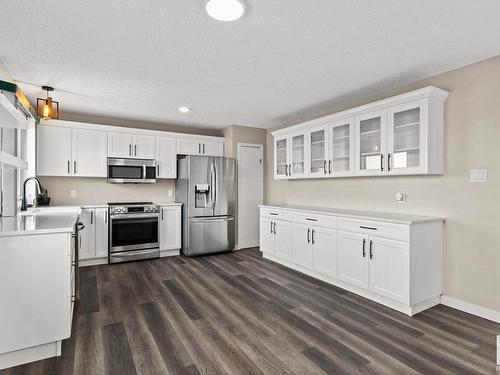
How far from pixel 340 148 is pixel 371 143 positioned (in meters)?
0.49

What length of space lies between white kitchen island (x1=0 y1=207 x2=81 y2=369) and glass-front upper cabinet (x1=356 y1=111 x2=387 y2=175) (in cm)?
315

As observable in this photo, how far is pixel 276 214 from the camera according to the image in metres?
4.60

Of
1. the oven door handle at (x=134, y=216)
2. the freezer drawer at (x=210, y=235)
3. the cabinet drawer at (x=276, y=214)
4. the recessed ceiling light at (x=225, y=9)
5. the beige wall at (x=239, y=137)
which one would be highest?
the recessed ceiling light at (x=225, y=9)

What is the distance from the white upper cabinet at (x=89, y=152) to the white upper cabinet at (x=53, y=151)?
0.08m

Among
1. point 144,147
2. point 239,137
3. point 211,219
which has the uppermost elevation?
point 239,137

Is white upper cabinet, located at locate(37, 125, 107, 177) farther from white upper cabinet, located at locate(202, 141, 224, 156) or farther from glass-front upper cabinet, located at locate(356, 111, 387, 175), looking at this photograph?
glass-front upper cabinet, located at locate(356, 111, 387, 175)

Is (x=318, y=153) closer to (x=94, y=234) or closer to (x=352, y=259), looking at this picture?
(x=352, y=259)

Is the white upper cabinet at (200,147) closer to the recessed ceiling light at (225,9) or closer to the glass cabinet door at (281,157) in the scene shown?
the glass cabinet door at (281,157)

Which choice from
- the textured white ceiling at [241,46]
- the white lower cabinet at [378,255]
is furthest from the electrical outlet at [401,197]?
the textured white ceiling at [241,46]

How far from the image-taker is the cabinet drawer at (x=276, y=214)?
436 cm

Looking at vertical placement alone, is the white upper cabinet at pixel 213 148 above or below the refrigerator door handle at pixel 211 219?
above

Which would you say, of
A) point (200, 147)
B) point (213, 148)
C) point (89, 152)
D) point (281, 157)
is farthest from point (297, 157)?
point (89, 152)

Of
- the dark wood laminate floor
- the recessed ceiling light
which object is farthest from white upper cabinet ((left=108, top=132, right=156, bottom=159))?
the recessed ceiling light

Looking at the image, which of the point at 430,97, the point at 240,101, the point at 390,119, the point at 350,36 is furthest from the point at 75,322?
the point at 430,97
